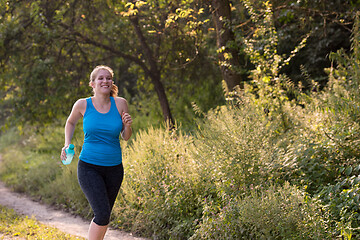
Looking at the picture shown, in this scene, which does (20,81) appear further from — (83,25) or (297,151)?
(297,151)

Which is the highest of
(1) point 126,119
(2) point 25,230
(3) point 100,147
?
(1) point 126,119

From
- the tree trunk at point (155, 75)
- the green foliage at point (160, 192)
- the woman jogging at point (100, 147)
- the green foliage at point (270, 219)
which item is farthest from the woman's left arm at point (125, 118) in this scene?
the tree trunk at point (155, 75)

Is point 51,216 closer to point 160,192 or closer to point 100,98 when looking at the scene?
point 160,192

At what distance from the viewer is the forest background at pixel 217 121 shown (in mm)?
5039

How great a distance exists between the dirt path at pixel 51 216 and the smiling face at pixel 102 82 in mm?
2854

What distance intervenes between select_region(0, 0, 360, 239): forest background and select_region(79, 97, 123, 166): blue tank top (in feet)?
5.19

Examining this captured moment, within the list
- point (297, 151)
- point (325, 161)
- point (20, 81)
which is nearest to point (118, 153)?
point (297, 151)

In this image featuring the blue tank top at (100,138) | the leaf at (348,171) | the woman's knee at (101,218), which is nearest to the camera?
the woman's knee at (101,218)

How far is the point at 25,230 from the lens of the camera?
6.78m

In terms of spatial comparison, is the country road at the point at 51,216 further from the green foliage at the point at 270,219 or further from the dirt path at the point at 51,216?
the green foliage at the point at 270,219

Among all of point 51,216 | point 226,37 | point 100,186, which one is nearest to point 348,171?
point 100,186

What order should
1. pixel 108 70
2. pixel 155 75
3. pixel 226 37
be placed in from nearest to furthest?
pixel 108 70 < pixel 226 37 < pixel 155 75

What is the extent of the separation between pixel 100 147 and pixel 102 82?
794mm

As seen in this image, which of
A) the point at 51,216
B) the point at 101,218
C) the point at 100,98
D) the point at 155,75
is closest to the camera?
the point at 101,218
